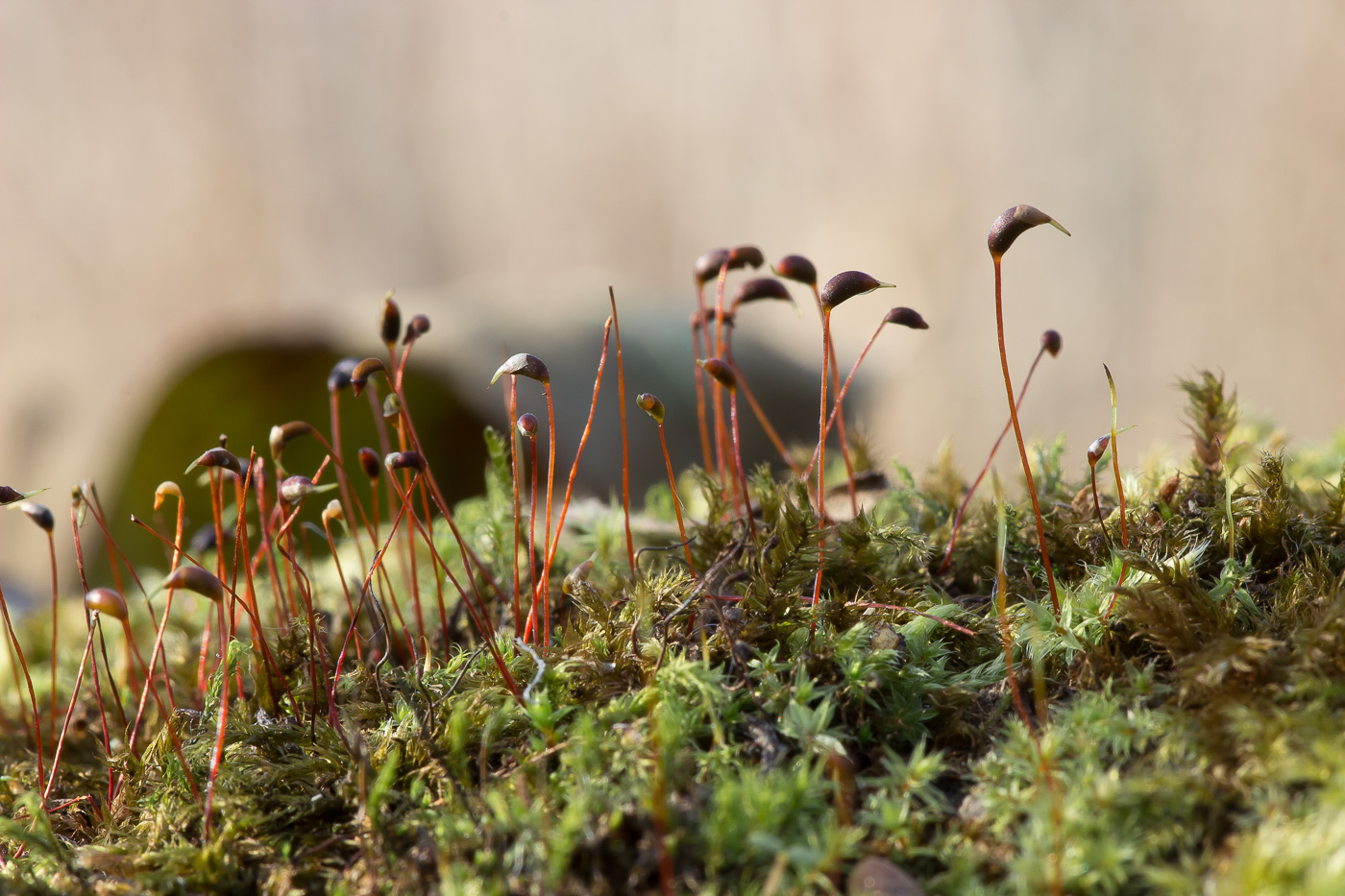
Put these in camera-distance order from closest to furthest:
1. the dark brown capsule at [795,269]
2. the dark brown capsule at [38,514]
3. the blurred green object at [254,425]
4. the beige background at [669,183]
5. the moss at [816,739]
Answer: the moss at [816,739] < the dark brown capsule at [38,514] < the dark brown capsule at [795,269] < the blurred green object at [254,425] < the beige background at [669,183]

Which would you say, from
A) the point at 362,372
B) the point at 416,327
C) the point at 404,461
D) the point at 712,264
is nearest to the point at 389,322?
the point at 416,327

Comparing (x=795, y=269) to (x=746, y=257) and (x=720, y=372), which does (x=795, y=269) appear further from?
(x=720, y=372)

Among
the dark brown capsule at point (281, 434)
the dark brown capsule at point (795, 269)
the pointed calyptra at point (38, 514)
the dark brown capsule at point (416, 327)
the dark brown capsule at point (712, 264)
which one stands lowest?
the pointed calyptra at point (38, 514)

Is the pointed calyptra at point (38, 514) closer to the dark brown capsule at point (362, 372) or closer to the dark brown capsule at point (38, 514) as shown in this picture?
the dark brown capsule at point (38, 514)

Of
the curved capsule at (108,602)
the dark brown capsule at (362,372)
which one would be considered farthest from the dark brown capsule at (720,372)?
the curved capsule at (108,602)

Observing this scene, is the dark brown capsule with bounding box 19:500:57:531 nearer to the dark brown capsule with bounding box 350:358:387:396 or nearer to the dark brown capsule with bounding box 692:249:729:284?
the dark brown capsule with bounding box 350:358:387:396

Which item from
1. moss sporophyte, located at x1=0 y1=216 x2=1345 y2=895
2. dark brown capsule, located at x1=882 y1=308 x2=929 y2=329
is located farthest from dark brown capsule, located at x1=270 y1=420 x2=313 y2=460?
dark brown capsule, located at x1=882 y1=308 x2=929 y2=329
